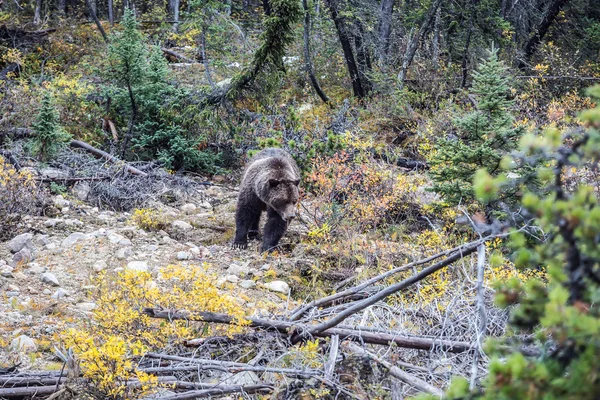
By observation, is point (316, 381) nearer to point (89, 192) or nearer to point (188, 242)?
point (188, 242)

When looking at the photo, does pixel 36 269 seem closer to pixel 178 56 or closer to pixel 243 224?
pixel 243 224

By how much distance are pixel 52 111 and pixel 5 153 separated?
4.36 ft

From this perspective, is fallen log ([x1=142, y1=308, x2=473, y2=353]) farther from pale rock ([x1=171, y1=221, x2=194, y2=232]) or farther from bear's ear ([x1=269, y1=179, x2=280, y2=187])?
pale rock ([x1=171, y1=221, x2=194, y2=232])

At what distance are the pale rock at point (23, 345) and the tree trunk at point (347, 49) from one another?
10659 mm

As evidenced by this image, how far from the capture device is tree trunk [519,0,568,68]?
14.8 m

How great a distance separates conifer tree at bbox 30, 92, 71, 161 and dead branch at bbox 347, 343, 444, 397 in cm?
713

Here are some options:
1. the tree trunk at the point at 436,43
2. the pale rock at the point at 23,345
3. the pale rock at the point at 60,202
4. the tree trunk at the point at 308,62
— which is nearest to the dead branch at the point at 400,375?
the pale rock at the point at 23,345

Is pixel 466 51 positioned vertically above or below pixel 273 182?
above

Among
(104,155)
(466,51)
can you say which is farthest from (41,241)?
(466,51)

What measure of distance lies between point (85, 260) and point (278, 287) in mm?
2324

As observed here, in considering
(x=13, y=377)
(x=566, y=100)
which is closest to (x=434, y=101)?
(x=566, y=100)

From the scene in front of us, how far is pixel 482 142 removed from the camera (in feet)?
22.6

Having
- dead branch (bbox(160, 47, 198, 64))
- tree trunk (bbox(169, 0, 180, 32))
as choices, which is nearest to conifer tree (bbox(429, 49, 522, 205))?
dead branch (bbox(160, 47, 198, 64))

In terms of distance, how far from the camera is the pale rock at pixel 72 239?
7129mm
